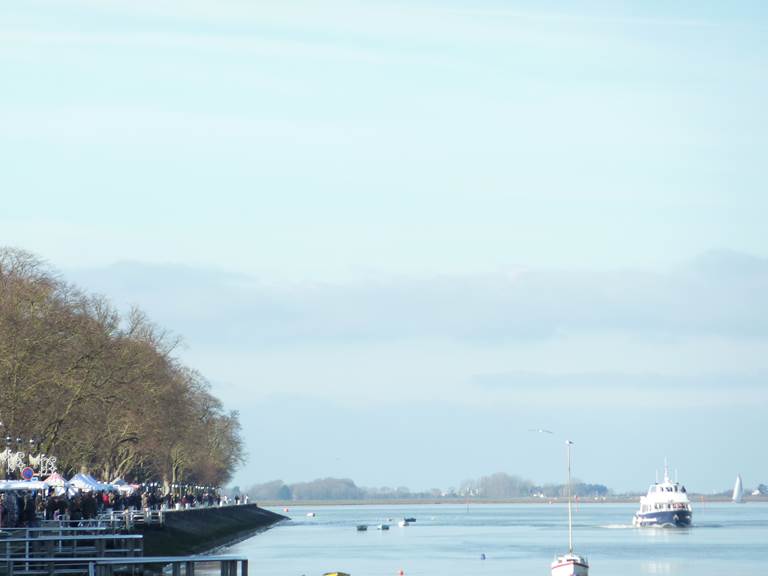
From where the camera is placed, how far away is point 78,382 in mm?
90500

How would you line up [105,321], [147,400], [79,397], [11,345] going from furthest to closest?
[105,321], [147,400], [79,397], [11,345]

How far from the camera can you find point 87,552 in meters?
57.7

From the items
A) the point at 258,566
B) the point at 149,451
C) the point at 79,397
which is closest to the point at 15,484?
the point at 79,397

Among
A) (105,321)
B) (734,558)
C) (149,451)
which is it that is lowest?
(734,558)

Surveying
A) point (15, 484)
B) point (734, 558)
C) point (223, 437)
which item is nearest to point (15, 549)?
point (15, 484)

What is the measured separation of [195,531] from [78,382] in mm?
25408

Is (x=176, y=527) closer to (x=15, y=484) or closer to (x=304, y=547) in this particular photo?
(x=304, y=547)

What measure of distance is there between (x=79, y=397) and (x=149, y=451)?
34859 millimetres

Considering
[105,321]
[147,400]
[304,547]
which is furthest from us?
[304,547]

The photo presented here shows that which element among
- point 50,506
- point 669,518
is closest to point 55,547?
point 50,506

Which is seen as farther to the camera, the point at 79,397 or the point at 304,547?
the point at 304,547

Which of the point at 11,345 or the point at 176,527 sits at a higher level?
the point at 11,345

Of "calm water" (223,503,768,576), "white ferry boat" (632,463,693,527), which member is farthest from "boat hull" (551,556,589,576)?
"white ferry boat" (632,463,693,527)

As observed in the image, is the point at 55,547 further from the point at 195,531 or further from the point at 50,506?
the point at 195,531
